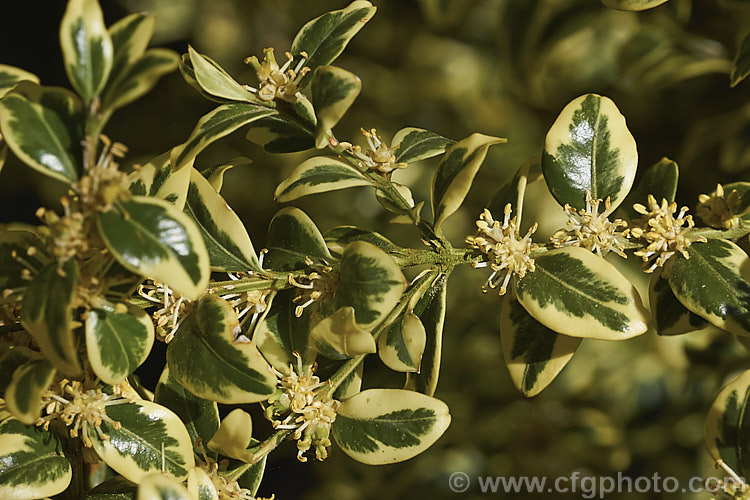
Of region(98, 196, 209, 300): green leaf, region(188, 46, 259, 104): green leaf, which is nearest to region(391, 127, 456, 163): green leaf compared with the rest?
region(188, 46, 259, 104): green leaf

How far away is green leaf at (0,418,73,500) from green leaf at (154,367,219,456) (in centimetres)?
9

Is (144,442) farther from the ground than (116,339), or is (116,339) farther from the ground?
(116,339)

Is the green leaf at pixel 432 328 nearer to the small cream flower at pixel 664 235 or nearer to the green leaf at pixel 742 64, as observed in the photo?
the small cream flower at pixel 664 235

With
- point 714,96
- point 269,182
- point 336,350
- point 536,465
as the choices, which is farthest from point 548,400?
point 336,350

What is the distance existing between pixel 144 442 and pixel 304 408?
4.9 inches

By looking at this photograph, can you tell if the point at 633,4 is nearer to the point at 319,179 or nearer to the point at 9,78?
the point at 319,179

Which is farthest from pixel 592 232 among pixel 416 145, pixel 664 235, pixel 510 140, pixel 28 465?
pixel 510 140

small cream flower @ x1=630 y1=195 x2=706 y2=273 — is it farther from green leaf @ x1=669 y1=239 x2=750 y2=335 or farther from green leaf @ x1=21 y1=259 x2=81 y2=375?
green leaf @ x1=21 y1=259 x2=81 y2=375

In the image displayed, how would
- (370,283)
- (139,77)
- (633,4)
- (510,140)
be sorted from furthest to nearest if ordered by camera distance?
1. (510,140)
2. (633,4)
3. (370,283)
4. (139,77)

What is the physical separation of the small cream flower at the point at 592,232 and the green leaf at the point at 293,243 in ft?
0.63

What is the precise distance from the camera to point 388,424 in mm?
575

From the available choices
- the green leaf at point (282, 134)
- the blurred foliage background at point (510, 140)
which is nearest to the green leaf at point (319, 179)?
the green leaf at point (282, 134)

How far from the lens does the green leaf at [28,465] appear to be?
0.55 metres

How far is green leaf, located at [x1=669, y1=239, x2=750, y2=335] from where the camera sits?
55cm
